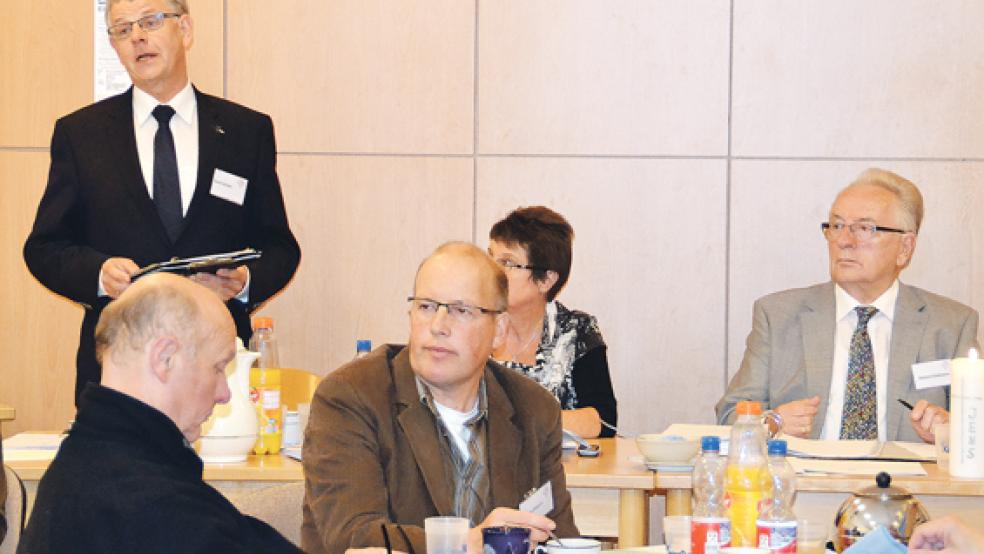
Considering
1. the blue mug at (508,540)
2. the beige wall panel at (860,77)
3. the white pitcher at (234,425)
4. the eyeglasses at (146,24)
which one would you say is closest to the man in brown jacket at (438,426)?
the blue mug at (508,540)

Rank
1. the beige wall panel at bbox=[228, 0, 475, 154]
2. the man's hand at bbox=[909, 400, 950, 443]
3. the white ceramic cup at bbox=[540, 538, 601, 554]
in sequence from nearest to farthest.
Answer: the white ceramic cup at bbox=[540, 538, 601, 554] → the man's hand at bbox=[909, 400, 950, 443] → the beige wall panel at bbox=[228, 0, 475, 154]

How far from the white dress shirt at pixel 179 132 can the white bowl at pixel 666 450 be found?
5.88ft

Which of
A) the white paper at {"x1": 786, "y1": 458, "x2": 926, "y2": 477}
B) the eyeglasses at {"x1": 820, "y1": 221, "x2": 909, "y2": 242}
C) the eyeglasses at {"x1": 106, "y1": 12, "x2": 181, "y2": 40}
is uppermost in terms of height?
the eyeglasses at {"x1": 106, "y1": 12, "x2": 181, "y2": 40}

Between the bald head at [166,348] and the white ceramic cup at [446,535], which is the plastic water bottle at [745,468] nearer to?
the white ceramic cup at [446,535]

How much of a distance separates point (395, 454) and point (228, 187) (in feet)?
5.80

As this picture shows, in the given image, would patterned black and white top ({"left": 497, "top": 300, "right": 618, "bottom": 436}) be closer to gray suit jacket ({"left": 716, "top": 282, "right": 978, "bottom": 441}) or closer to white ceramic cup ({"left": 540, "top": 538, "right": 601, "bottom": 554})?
gray suit jacket ({"left": 716, "top": 282, "right": 978, "bottom": 441})

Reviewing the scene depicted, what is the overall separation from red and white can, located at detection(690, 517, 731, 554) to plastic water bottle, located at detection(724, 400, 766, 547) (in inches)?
7.3

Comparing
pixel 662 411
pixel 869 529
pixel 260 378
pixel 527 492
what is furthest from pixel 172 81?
pixel 869 529

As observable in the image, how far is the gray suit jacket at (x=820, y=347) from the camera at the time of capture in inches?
176

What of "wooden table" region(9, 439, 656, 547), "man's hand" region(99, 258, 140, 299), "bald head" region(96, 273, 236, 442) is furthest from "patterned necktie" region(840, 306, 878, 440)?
"bald head" region(96, 273, 236, 442)

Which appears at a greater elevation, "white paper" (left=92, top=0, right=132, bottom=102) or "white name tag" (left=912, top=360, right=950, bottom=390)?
"white paper" (left=92, top=0, right=132, bottom=102)

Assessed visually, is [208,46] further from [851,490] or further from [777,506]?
[777,506]

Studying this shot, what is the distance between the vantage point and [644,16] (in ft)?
18.5

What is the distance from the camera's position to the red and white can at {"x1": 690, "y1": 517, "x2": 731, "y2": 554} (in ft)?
7.99
